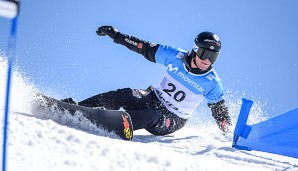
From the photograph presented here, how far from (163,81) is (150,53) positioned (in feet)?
1.53

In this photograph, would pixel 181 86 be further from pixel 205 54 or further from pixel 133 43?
pixel 133 43

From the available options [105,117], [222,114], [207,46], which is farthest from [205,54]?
[105,117]

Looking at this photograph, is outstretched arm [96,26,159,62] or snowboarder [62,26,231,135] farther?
outstretched arm [96,26,159,62]

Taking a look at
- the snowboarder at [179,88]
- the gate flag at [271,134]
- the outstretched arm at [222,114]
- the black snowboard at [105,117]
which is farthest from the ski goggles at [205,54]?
the black snowboard at [105,117]

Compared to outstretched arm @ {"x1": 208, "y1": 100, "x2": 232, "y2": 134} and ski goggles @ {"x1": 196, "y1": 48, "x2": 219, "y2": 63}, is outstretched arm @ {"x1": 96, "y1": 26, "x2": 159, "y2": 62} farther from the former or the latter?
outstretched arm @ {"x1": 208, "y1": 100, "x2": 232, "y2": 134}

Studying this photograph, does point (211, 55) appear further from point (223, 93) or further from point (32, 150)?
point (32, 150)

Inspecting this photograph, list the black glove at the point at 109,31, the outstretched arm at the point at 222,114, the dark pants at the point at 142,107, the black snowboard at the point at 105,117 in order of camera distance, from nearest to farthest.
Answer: the black snowboard at the point at 105,117
the dark pants at the point at 142,107
the outstretched arm at the point at 222,114
the black glove at the point at 109,31

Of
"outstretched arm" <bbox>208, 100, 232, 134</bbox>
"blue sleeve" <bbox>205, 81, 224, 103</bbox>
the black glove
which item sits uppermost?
the black glove

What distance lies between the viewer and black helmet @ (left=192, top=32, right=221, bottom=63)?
5.53 metres

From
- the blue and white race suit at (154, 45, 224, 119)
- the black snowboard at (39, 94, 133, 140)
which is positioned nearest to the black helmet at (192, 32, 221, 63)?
the blue and white race suit at (154, 45, 224, 119)

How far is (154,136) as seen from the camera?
561 cm

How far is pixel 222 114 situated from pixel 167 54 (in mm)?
1191

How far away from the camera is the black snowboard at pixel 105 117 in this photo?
14.0 ft

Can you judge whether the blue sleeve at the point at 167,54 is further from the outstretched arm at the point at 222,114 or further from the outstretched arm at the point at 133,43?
the outstretched arm at the point at 222,114
